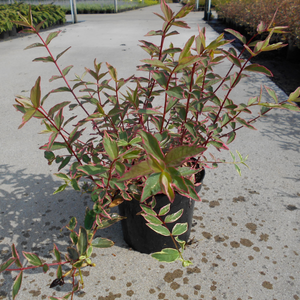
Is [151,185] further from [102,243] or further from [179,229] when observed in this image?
[102,243]

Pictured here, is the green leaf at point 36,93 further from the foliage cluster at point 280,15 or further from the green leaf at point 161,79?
the foliage cluster at point 280,15

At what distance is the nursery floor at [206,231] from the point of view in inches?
49.6

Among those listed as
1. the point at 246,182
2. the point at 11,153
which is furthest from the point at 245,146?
the point at 11,153

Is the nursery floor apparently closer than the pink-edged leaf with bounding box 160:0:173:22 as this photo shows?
No

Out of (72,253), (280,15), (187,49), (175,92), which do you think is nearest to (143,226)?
(72,253)

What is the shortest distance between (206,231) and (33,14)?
8913 millimetres

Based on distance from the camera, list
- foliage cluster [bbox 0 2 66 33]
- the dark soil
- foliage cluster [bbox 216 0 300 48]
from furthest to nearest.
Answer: foliage cluster [bbox 0 2 66 33]
foliage cluster [bbox 216 0 300 48]
the dark soil

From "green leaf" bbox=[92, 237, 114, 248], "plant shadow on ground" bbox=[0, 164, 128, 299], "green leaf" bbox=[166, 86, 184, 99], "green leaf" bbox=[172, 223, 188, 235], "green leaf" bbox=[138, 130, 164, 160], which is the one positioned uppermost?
"green leaf" bbox=[166, 86, 184, 99]

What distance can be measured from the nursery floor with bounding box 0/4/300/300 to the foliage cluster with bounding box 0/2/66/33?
18.3ft

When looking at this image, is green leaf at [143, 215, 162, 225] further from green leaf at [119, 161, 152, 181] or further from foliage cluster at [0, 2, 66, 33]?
foliage cluster at [0, 2, 66, 33]

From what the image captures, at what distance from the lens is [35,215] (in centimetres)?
170

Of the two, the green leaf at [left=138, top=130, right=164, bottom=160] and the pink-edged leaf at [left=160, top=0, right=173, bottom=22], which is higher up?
the pink-edged leaf at [left=160, top=0, right=173, bottom=22]

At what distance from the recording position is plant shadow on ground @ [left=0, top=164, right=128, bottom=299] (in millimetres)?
1468

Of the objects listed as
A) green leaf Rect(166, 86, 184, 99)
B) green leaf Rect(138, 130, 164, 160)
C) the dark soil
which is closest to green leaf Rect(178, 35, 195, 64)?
green leaf Rect(166, 86, 184, 99)
